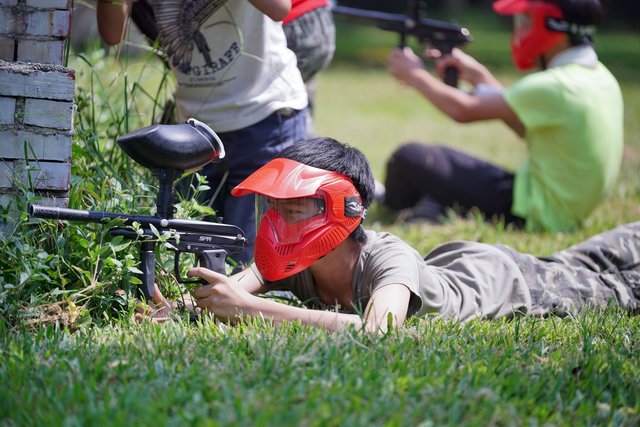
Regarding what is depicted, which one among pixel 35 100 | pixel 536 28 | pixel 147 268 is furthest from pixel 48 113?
pixel 536 28

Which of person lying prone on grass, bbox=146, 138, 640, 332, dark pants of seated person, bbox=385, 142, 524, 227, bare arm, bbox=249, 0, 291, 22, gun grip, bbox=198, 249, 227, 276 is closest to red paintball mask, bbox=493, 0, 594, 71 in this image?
dark pants of seated person, bbox=385, 142, 524, 227

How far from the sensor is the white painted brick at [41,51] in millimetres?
3693

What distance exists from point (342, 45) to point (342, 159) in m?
21.2

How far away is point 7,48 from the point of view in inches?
145

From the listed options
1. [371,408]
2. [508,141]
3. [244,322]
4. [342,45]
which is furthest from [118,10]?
[342,45]

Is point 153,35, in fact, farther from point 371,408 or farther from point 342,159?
point 371,408

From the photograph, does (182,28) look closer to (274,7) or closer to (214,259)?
(274,7)

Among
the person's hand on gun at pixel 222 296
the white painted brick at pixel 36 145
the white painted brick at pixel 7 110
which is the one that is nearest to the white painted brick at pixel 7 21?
the white painted brick at pixel 7 110

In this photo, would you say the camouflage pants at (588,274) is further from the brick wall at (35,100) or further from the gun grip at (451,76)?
the gun grip at (451,76)

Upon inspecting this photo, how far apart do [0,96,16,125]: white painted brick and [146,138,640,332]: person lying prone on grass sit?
909 millimetres

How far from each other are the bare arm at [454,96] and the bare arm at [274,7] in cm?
287

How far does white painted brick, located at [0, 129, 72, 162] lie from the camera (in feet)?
11.9

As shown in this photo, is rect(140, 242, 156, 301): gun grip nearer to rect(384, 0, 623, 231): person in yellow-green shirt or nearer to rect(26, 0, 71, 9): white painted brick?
rect(26, 0, 71, 9): white painted brick

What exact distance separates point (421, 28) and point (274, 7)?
12.0ft
